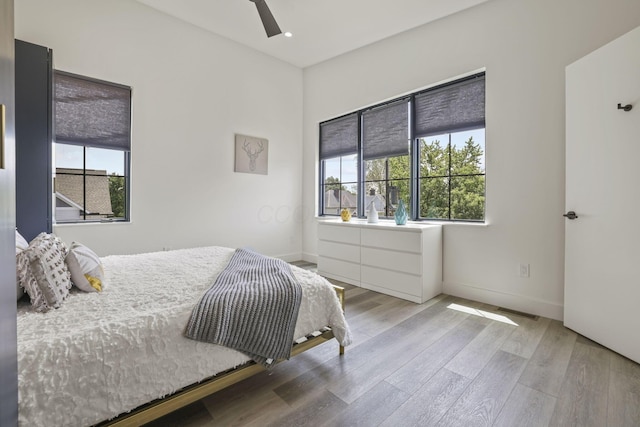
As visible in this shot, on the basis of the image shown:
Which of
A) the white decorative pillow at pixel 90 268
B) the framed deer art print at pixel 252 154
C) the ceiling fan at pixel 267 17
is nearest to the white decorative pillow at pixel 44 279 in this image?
the white decorative pillow at pixel 90 268

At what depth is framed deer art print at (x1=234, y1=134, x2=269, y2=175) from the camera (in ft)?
13.4

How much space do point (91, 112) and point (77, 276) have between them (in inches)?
85.0

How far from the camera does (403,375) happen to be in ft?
5.66

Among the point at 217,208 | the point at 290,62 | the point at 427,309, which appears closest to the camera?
the point at 427,309

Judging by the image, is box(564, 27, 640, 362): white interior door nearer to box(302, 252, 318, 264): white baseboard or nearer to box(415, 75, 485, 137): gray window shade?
box(415, 75, 485, 137): gray window shade

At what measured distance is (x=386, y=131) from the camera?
3830mm

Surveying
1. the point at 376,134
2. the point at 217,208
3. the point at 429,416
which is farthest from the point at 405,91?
the point at 429,416

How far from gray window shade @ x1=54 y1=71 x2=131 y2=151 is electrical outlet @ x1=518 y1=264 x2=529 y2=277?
4079mm

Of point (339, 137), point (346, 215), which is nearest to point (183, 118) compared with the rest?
point (339, 137)

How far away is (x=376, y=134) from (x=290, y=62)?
185 centimetres

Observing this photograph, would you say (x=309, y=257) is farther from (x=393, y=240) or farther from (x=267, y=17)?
(x=267, y=17)

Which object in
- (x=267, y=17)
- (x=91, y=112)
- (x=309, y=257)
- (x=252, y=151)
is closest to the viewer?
(x=267, y=17)

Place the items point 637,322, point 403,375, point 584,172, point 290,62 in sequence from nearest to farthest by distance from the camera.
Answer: point 403,375 → point 637,322 → point 584,172 → point 290,62

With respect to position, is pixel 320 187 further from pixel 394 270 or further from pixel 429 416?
pixel 429 416
